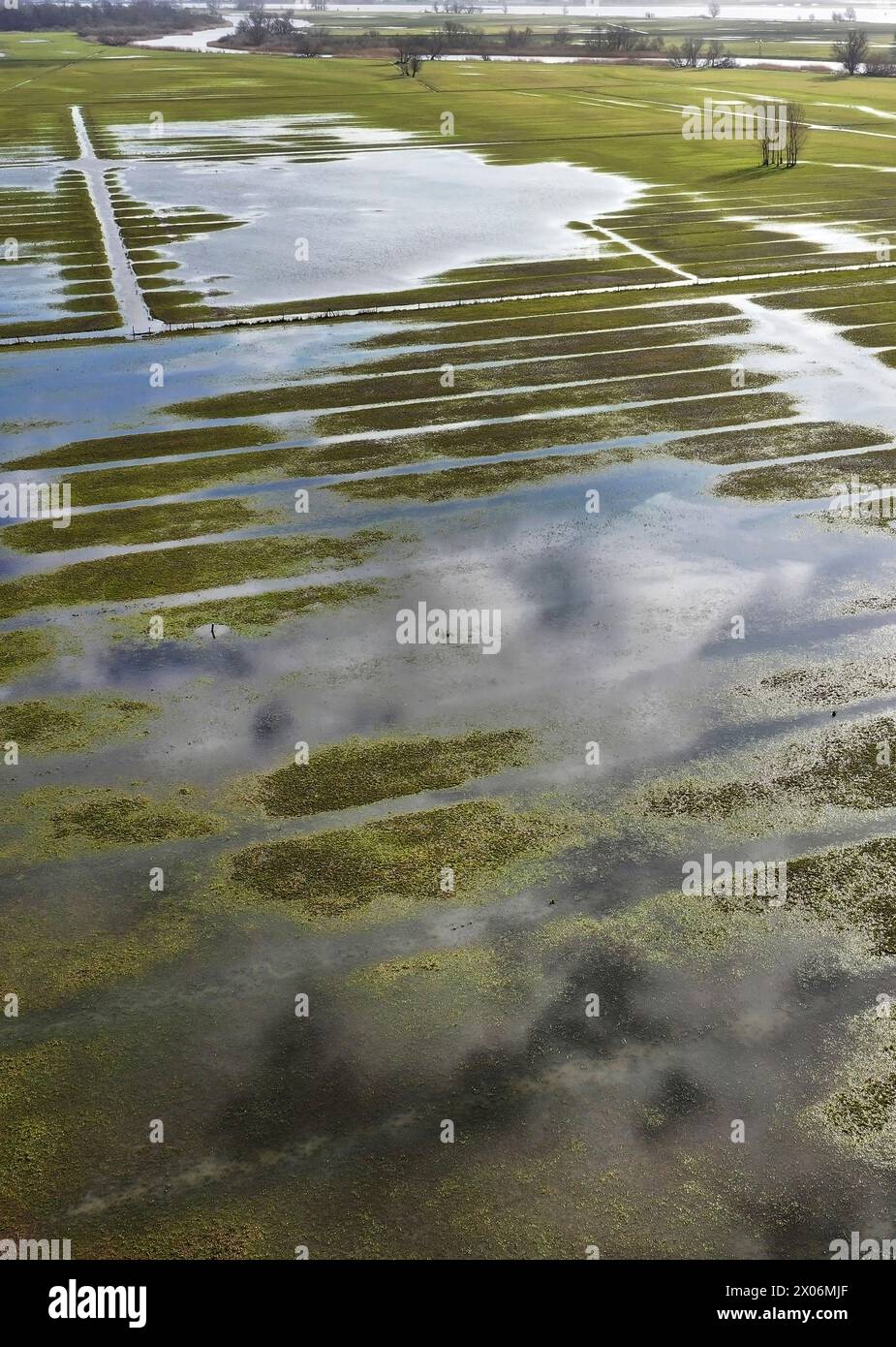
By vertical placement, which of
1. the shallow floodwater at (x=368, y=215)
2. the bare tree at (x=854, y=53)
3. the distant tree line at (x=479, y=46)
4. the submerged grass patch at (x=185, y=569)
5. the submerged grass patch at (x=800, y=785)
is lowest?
the submerged grass patch at (x=800, y=785)

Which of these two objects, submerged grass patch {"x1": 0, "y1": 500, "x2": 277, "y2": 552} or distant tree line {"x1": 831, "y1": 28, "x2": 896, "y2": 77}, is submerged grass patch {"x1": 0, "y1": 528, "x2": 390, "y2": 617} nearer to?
submerged grass patch {"x1": 0, "y1": 500, "x2": 277, "y2": 552}

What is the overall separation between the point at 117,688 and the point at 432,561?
7.24 metres

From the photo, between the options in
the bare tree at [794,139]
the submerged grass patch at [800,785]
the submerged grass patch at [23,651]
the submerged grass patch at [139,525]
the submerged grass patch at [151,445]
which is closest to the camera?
the submerged grass patch at [800,785]

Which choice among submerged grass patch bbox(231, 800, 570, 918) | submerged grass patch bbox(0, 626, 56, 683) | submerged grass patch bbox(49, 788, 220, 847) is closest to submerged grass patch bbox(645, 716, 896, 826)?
submerged grass patch bbox(231, 800, 570, 918)

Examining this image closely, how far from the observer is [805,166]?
232 ft

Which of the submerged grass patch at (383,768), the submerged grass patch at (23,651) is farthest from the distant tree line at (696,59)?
the submerged grass patch at (383,768)

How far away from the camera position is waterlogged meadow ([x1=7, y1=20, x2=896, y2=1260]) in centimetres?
1205

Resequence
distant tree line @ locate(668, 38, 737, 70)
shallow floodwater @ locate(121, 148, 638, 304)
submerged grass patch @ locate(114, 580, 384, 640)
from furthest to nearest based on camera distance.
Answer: distant tree line @ locate(668, 38, 737, 70)
shallow floodwater @ locate(121, 148, 638, 304)
submerged grass patch @ locate(114, 580, 384, 640)

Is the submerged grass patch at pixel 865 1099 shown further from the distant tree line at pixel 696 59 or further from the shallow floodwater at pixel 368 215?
the distant tree line at pixel 696 59

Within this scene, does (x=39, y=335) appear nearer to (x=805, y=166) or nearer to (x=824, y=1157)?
(x=824, y=1157)

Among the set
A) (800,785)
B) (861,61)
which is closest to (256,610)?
(800,785)

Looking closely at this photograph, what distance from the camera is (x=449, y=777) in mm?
17953

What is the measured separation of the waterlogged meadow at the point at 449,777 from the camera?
→ 39.5ft

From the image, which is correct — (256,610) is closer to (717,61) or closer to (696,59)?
(717,61)
